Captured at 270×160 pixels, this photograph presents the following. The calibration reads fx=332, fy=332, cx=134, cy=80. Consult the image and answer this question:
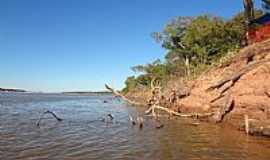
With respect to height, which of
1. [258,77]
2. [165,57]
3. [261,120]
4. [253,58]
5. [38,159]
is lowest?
[38,159]

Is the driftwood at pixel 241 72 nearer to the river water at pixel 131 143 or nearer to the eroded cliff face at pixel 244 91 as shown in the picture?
the eroded cliff face at pixel 244 91

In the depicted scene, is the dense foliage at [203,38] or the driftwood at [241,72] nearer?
the driftwood at [241,72]

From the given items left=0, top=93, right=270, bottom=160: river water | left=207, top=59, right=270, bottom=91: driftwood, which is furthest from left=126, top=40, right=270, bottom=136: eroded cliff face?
left=0, top=93, right=270, bottom=160: river water

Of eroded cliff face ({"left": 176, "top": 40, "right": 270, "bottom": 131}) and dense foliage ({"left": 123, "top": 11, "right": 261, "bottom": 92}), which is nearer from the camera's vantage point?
eroded cliff face ({"left": 176, "top": 40, "right": 270, "bottom": 131})

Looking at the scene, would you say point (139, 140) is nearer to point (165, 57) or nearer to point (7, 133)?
point (7, 133)

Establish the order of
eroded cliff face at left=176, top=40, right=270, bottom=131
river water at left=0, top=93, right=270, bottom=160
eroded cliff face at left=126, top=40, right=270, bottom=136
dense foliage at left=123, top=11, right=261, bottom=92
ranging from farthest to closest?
dense foliage at left=123, top=11, right=261, bottom=92 < eroded cliff face at left=176, top=40, right=270, bottom=131 < eroded cliff face at left=126, top=40, right=270, bottom=136 < river water at left=0, top=93, right=270, bottom=160

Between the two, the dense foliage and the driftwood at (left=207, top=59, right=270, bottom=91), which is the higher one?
the dense foliage

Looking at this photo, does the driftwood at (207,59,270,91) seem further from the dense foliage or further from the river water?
the dense foliage

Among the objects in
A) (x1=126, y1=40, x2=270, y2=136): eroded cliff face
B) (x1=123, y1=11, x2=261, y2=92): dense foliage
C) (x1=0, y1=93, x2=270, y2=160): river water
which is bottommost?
(x1=0, y1=93, x2=270, y2=160): river water

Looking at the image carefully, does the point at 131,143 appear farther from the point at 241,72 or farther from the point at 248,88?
the point at 241,72

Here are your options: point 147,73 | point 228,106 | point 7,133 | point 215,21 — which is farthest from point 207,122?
point 147,73

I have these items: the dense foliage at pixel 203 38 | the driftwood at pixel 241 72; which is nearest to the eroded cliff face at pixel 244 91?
the driftwood at pixel 241 72

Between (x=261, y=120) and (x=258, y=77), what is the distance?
18.2 ft

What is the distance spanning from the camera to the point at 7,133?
26.3 meters
